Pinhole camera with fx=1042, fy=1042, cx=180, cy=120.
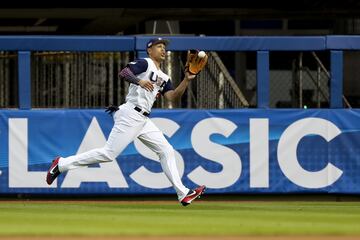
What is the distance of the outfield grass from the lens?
9211mm

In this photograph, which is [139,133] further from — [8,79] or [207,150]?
[8,79]

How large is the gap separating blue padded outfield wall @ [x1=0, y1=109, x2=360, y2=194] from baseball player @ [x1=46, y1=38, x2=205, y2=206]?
1622 millimetres

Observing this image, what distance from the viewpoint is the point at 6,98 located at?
53.7 feet

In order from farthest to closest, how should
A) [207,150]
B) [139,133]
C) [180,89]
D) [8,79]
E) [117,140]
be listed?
[8,79], [207,150], [139,133], [117,140], [180,89]

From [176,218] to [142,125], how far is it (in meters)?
1.63

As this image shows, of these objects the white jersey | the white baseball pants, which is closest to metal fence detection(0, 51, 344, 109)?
the white jersey

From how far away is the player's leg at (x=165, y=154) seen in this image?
11.6m

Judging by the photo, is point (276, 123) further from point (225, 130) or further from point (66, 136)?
point (66, 136)

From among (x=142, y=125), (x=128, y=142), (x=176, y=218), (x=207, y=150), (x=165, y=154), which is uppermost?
(x=142, y=125)

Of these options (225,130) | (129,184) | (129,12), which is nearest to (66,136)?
(129,184)

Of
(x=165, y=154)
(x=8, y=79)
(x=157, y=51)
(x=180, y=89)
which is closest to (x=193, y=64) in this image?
(x=180, y=89)

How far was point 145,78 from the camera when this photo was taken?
11859 mm

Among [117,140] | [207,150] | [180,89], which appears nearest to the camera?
[180,89]

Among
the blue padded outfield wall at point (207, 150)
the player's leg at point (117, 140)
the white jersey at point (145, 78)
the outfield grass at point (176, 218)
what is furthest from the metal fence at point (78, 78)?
the player's leg at point (117, 140)
